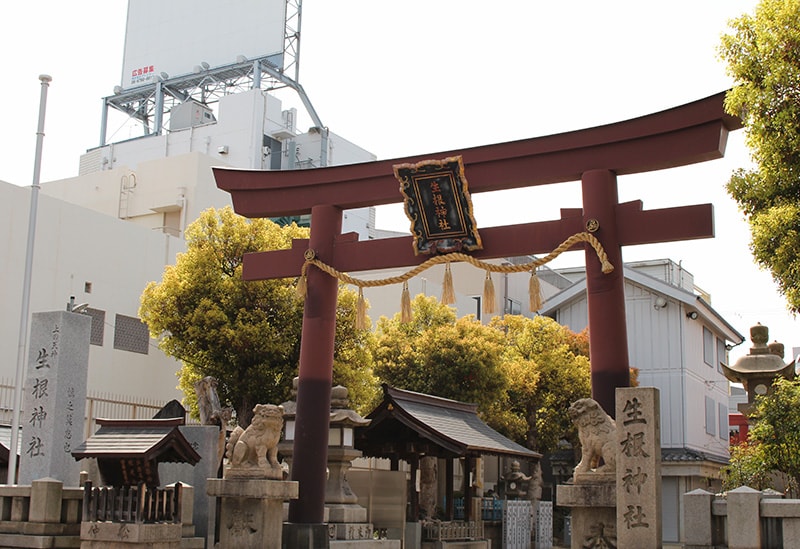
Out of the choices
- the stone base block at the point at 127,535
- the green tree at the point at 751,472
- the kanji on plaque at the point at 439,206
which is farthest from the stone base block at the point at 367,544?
the green tree at the point at 751,472

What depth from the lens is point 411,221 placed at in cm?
1422

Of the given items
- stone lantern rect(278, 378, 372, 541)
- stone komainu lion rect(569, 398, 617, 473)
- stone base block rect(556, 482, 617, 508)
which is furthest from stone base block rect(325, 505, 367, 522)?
stone komainu lion rect(569, 398, 617, 473)

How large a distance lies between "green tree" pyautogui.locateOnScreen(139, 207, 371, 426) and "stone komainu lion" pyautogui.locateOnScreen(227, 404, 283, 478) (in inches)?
324

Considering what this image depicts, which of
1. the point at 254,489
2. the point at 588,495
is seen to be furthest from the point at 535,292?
the point at 254,489

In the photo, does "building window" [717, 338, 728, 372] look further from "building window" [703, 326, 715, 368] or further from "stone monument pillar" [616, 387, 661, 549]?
"stone monument pillar" [616, 387, 661, 549]

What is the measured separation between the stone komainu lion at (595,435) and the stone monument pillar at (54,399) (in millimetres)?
7368

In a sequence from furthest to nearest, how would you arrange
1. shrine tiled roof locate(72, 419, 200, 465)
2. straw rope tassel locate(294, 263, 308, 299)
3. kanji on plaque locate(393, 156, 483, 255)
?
straw rope tassel locate(294, 263, 308, 299) < kanji on plaque locate(393, 156, 483, 255) < shrine tiled roof locate(72, 419, 200, 465)

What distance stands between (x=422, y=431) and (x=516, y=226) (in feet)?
23.8

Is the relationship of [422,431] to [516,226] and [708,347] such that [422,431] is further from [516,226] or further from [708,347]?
[708,347]

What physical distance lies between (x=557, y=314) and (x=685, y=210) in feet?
82.9

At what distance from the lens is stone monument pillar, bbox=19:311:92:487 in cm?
1303

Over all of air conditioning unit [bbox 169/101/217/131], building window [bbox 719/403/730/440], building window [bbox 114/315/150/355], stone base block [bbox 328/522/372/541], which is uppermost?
air conditioning unit [bbox 169/101/217/131]

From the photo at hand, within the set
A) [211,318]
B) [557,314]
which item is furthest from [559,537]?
[211,318]

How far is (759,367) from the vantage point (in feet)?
72.2
